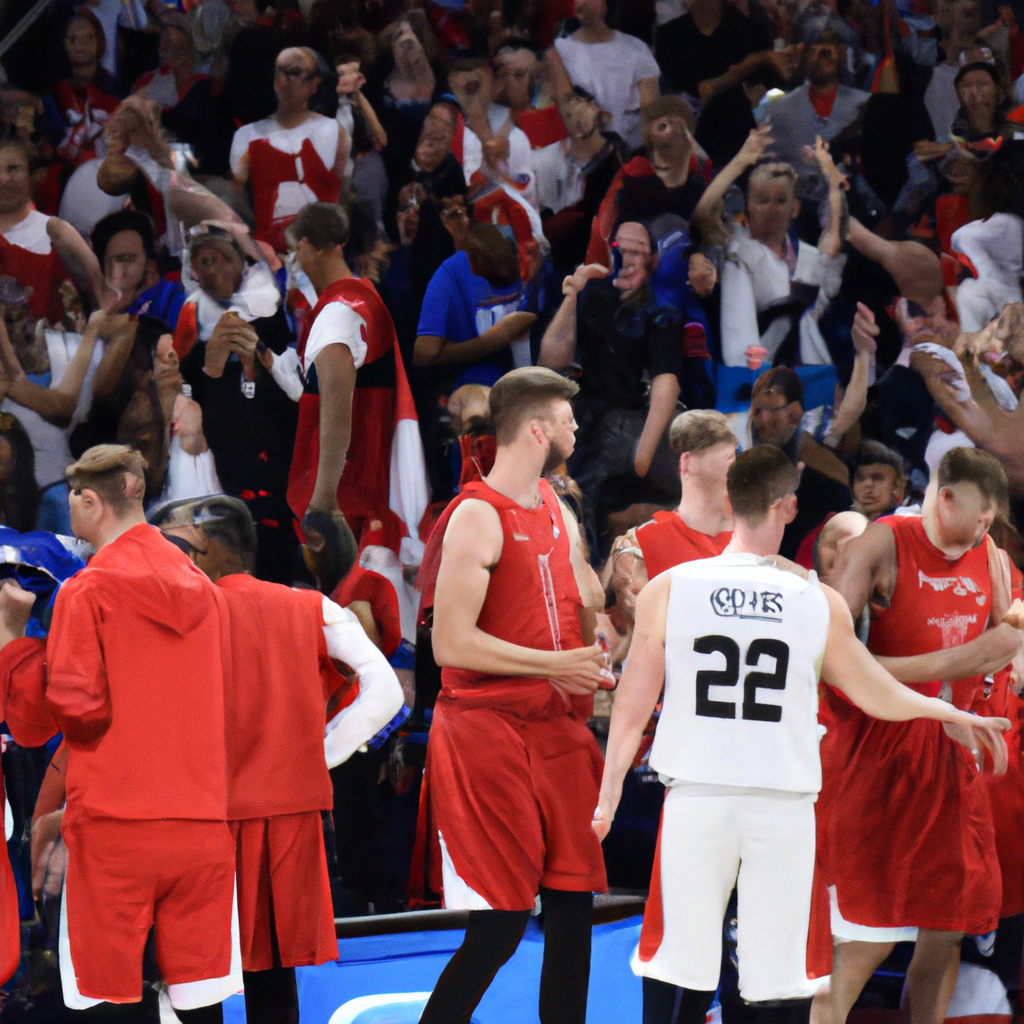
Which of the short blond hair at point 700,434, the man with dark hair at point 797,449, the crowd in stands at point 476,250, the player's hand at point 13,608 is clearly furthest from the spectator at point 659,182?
the player's hand at point 13,608

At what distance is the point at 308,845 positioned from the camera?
357cm

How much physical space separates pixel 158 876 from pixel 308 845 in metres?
0.52

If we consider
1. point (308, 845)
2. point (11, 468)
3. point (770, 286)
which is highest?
point (770, 286)

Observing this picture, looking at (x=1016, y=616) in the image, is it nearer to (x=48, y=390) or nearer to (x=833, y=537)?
(x=833, y=537)

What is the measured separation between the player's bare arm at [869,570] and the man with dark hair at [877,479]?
1465 mm

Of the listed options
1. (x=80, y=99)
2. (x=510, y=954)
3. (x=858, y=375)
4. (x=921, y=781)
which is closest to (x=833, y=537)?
(x=858, y=375)

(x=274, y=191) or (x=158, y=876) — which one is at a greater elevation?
(x=274, y=191)

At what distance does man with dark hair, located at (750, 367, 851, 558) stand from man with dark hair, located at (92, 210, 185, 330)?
8.74 feet

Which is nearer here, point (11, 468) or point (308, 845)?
point (308, 845)

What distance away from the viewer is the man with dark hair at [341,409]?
217 inches

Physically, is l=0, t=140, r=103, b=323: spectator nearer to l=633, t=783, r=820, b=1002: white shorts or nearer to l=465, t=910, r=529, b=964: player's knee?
l=465, t=910, r=529, b=964: player's knee

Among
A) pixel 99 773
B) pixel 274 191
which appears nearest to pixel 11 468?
pixel 274 191

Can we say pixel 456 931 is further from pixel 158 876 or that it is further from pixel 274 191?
pixel 274 191

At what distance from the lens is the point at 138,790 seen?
315cm
